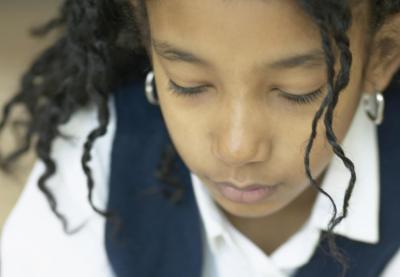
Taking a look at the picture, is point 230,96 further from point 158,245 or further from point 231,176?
point 158,245

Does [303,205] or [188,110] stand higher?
[188,110]

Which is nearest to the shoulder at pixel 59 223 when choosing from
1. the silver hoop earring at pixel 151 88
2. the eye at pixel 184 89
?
the silver hoop earring at pixel 151 88

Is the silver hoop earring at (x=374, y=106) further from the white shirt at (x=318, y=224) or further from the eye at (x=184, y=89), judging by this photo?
the eye at (x=184, y=89)

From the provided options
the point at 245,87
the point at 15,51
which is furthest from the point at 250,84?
the point at 15,51

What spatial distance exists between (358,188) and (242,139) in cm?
22

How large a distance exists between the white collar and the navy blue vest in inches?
0.4

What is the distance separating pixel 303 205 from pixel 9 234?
36cm

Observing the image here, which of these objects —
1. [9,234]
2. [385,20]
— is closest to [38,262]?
[9,234]

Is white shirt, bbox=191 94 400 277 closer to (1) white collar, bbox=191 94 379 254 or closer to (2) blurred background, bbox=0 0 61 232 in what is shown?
(1) white collar, bbox=191 94 379 254

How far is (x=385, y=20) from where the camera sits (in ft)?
2.49

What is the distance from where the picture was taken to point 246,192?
79cm

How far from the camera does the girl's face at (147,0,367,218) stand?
0.66 m

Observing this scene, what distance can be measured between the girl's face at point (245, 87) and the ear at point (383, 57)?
4 cm

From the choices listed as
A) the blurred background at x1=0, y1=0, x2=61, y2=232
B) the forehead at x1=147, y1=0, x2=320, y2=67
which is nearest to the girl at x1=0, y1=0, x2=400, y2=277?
the forehead at x1=147, y1=0, x2=320, y2=67
